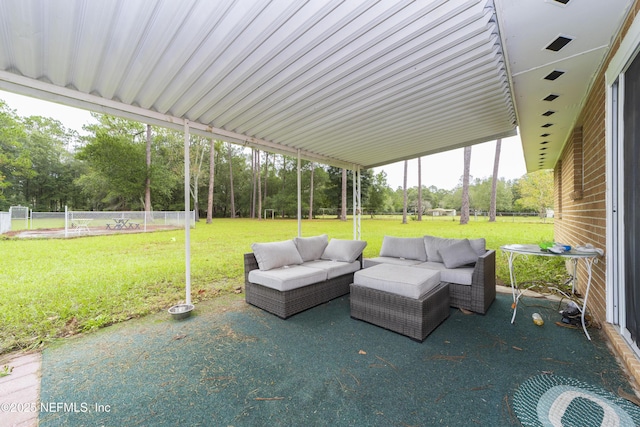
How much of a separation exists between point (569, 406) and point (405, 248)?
2.70 meters

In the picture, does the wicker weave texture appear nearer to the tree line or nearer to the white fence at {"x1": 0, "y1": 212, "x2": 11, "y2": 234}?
the tree line

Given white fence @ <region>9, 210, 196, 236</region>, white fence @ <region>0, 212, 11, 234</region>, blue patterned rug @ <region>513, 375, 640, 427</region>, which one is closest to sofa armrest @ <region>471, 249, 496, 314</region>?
blue patterned rug @ <region>513, 375, 640, 427</region>

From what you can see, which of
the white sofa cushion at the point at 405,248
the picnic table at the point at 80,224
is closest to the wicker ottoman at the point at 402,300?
the white sofa cushion at the point at 405,248

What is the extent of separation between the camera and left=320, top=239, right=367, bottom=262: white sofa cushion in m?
4.00

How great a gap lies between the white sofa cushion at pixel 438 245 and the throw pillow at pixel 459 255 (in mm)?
153

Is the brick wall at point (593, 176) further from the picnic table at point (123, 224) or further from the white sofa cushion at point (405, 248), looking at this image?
the picnic table at point (123, 224)

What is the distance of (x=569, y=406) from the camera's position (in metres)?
1.56

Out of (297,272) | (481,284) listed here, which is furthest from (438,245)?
(297,272)

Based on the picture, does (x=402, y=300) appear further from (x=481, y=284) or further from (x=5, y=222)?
(x=5, y=222)

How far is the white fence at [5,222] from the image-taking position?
6.92 m

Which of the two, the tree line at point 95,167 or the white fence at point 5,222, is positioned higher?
the tree line at point 95,167

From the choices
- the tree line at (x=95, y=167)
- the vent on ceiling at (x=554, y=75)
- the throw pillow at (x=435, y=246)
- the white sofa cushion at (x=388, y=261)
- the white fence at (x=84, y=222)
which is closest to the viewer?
the vent on ceiling at (x=554, y=75)

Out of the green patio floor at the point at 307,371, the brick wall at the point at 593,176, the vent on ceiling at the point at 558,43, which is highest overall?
the vent on ceiling at the point at 558,43

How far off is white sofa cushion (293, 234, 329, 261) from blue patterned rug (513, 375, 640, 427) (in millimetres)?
2824
